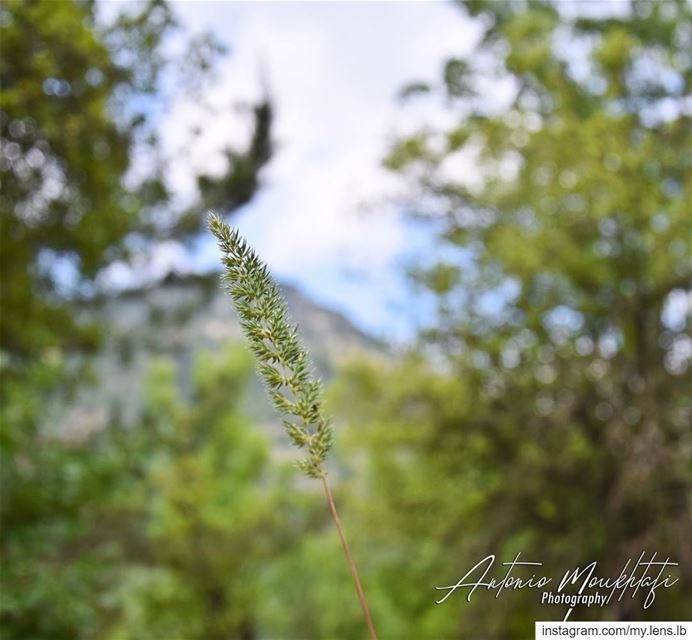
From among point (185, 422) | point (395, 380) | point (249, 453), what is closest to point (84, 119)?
point (395, 380)

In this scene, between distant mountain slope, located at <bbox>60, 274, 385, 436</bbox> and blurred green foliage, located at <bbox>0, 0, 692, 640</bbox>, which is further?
distant mountain slope, located at <bbox>60, 274, 385, 436</bbox>

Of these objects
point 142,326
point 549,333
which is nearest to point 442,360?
point 549,333

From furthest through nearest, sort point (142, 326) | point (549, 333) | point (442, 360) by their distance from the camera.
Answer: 1. point (442, 360)
2. point (549, 333)
3. point (142, 326)

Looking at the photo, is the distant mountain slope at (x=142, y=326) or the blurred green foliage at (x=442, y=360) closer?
the blurred green foliage at (x=442, y=360)

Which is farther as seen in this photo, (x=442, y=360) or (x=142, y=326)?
(x=442, y=360)

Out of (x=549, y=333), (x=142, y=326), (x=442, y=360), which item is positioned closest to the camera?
(x=142, y=326)

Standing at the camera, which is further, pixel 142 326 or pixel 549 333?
pixel 549 333

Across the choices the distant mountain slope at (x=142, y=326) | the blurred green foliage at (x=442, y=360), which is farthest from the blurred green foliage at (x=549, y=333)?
the distant mountain slope at (x=142, y=326)

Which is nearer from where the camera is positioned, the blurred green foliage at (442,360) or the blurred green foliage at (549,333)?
the blurred green foliage at (442,360)

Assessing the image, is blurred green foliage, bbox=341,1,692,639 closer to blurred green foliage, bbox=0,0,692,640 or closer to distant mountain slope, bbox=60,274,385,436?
blurred green foliage, bbox=0,0,692,640

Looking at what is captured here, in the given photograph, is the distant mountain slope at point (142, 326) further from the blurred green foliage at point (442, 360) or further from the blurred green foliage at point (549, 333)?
the blurred green foliage at point (549, 333)

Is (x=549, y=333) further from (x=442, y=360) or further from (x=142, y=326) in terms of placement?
(x=142, y=326)

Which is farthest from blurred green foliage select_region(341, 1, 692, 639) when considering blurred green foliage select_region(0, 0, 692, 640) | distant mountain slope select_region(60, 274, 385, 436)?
distant mountain slope select_region(60, 274, 385, 436)

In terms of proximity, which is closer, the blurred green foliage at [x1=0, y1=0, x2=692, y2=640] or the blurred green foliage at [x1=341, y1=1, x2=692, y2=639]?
the blurred green foliage at [x1=0, y1=0, x2=692, y2=640]
